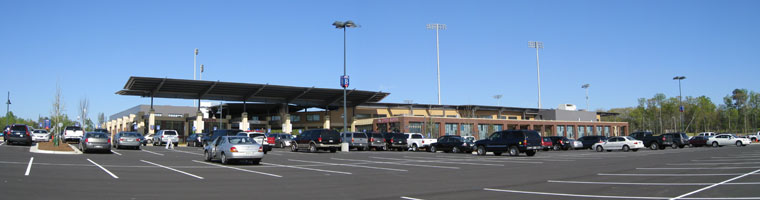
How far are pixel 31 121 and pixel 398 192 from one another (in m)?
171

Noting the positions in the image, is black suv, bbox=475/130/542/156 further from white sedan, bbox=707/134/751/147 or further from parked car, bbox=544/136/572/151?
white sedan, bbox=707/134/751/147

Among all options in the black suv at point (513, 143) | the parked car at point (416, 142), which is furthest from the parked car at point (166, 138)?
the black suv at point (513, 143)

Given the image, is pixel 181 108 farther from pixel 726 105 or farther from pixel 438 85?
pixel 726 105

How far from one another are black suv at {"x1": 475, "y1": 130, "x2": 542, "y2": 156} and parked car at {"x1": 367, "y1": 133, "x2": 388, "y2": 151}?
8.52 metres

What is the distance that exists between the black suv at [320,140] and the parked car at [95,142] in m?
11.0

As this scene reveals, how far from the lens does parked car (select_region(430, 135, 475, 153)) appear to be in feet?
115

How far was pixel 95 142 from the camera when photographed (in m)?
27.2

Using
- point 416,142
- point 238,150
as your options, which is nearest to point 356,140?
point 416,142

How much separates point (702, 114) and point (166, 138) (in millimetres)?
111461

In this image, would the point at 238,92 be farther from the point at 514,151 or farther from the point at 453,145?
the point at 514,151

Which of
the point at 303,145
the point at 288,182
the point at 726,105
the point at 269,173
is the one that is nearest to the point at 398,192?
the point at 288,182

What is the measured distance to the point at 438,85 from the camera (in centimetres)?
8669

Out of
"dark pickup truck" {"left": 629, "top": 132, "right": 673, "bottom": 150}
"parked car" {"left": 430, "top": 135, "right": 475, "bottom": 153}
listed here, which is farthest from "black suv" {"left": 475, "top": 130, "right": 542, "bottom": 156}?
"dark pickup truck" {"left": 629, "top": 132, "right": 673, "bottom": 150}

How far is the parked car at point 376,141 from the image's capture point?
3738 centimetres
